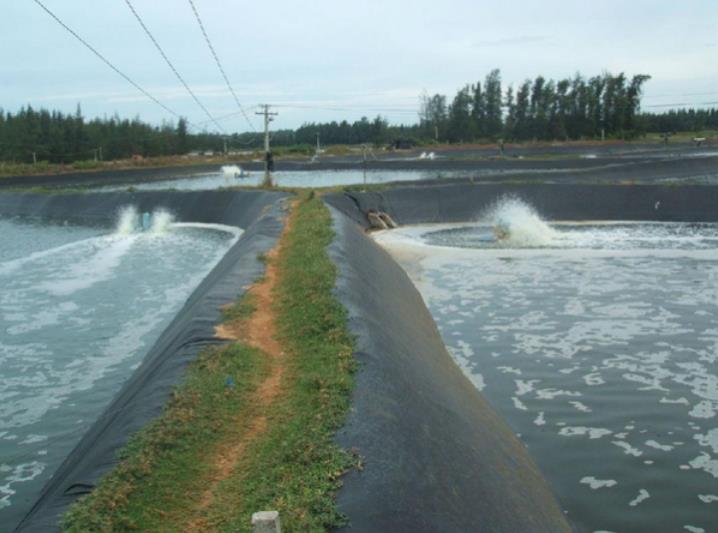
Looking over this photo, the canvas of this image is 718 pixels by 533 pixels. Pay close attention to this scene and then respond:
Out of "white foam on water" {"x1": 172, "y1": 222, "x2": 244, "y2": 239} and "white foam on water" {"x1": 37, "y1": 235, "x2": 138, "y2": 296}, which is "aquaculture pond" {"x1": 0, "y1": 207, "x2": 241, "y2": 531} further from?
"white foam on water" {"x1": 172, "y1": 222, "x2": 244, "y2": 239}

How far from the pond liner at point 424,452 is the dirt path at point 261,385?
1137 mm

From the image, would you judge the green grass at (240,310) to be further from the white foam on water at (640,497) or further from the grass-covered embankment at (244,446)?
the white foam on water at (640,497)

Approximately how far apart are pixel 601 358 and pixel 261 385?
7.00 meters

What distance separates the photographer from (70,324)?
17391 mm

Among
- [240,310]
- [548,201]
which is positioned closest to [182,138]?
[548,201]

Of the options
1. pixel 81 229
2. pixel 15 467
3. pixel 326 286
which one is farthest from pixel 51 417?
pixel 81 229

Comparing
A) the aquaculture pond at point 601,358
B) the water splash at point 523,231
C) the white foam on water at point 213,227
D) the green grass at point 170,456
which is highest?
the water splash at point 523,231

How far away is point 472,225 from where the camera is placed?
34.8 meters

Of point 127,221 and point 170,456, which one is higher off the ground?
point 127,221

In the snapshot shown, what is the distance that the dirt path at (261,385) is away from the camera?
6.56m

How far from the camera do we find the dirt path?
258 inches

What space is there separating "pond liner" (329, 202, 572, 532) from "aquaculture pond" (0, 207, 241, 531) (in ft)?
14.7

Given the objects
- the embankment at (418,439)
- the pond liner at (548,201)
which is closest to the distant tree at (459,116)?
the pond liner at (548,201)

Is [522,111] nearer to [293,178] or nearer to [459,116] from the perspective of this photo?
[459,116]
